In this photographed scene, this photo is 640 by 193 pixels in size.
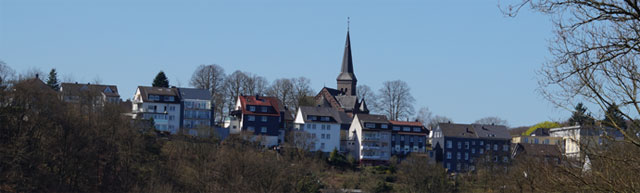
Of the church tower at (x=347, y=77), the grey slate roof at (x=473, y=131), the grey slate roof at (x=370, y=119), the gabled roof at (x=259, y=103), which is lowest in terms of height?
the grey slate roof at (x=473, y=131)

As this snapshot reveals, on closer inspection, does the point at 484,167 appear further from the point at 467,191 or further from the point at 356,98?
the point at 356,98

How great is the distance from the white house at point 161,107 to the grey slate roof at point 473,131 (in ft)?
101

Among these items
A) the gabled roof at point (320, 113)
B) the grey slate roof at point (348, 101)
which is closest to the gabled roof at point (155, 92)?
the gabled roof at point (320, 113)

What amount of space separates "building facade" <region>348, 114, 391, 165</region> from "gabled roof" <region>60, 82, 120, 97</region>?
27.9 m

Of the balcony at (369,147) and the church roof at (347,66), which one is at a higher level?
the church roof at (347,66)

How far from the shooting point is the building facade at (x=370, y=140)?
93.2 m

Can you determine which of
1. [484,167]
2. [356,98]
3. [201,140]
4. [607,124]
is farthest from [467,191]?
[607,124]

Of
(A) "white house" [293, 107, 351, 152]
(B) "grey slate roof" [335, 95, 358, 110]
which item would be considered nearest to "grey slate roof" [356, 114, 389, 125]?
(A) "white house" [293, 107, 351, 152]

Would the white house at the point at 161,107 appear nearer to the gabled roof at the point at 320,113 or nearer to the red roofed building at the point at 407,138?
the gabled roof at the point at 320,113

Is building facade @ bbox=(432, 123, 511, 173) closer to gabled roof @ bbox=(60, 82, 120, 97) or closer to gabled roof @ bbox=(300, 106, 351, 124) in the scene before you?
gabled roof @ bbox=(300, 106, 351, 124)

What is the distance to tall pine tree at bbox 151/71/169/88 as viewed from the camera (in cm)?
9884

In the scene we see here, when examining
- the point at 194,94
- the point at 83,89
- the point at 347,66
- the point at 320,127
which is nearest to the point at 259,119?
the point at 320,127

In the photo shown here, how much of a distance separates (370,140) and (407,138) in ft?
20.3

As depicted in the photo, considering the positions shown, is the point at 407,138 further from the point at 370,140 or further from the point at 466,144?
the point at 466,144
